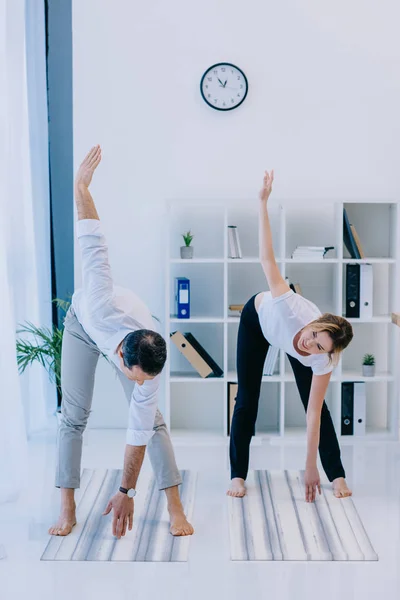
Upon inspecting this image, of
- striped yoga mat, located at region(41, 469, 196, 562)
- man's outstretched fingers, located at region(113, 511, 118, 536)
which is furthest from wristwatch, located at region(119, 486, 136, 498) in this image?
striped yoga mat, located at region(41, 469, 196, 562)

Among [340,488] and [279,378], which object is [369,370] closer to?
[279,378]

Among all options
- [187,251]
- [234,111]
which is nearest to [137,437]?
[187,251]

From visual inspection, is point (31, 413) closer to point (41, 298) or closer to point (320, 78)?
point (41, 298)

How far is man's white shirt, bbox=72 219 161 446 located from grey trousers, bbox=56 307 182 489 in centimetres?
17

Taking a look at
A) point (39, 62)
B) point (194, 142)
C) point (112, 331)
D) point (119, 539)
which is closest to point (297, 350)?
point (112, 331)

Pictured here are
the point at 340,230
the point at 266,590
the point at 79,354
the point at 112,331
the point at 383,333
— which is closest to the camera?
the point at 266,590

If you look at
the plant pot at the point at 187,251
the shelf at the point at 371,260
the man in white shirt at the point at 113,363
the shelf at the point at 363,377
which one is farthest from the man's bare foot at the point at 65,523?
the shelf at the point at 371,260

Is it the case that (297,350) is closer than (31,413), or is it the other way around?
(297,350)

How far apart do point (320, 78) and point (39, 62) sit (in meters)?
1.58

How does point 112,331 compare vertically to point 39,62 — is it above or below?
below

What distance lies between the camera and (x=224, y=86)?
4.41 metres

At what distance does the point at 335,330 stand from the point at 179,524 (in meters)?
0.96

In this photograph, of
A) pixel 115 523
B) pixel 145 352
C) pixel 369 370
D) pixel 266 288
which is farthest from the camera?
pixel 266 288

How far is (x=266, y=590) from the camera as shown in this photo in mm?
2562
